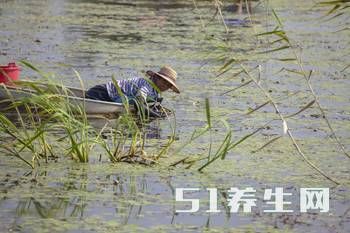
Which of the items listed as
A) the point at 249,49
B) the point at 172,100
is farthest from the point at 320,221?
the point at 249,49

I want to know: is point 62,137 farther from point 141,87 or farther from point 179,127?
point 141,87

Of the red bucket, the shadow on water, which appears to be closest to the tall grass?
the red bucket

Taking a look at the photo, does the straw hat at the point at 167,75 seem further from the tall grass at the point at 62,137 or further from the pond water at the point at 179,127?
the tall grass at the point at 62,137

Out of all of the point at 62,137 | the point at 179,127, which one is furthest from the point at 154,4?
the point at 62,137

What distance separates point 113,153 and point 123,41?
7.03 m

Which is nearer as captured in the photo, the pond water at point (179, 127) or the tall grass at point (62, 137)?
the pond water at point (179, 127)

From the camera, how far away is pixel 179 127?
9047mm

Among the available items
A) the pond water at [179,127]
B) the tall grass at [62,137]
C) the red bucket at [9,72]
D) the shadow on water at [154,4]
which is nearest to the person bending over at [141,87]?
the pond water at [179,127]

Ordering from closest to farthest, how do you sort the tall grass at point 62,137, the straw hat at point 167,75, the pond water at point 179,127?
the pond water at point 179,127, the tall grass at point 62,137, the straw hat at point 167,75

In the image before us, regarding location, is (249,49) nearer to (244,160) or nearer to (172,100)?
(172,100)

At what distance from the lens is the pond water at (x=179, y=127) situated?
6234 mm

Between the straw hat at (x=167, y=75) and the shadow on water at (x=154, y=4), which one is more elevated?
the shadow on water at (x=154, y=4)

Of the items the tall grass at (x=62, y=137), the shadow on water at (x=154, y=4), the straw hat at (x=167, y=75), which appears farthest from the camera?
the shadow on water at (x=154, y=4)

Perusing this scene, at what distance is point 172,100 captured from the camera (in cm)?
Result: 1039
